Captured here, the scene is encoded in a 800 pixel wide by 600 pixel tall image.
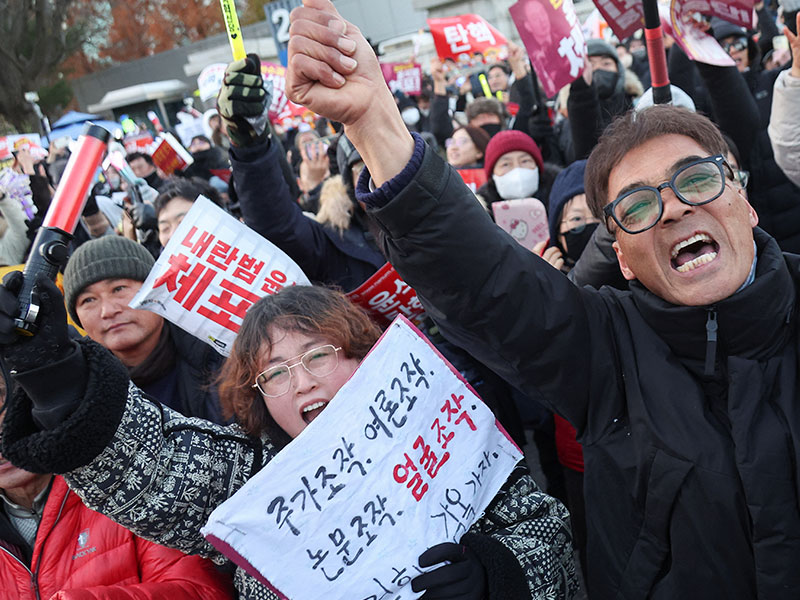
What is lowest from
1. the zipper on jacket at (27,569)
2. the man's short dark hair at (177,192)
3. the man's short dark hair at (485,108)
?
the man's short dark hair at (485,108)

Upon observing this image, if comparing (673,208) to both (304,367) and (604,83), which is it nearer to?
(304,367)

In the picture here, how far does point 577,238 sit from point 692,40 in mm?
1064

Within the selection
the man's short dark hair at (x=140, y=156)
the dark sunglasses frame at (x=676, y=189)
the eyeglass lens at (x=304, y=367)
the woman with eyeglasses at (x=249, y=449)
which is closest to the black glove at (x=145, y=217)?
the woman with eyeglasses at (x=249, y=449)

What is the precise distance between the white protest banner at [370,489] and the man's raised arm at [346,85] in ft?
1.71

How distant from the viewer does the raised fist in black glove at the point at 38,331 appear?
1.52 metres

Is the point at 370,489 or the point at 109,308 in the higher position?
the point at 109,308

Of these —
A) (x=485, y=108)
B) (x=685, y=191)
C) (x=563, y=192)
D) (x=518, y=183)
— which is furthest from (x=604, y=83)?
(x=685, y=191)

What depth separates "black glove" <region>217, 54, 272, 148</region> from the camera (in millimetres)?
2699

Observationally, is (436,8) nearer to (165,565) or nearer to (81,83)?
(165,565)

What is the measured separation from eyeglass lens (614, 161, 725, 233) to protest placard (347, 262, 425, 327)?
1112 millimetres

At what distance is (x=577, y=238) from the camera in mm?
2902

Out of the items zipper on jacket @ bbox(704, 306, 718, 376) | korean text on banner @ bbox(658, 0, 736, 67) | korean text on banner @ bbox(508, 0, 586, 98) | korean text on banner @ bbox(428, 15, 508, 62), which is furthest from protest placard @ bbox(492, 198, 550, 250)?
korean text on banner @ bbox(428, 15, 508, 62)

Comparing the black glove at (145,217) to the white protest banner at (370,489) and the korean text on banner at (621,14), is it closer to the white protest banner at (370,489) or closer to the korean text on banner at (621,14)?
the korean text on banner at (621,14)

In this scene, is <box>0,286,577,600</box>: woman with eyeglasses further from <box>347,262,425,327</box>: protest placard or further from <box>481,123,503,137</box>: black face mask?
<box>481,123,503,137</box>: black face mask
